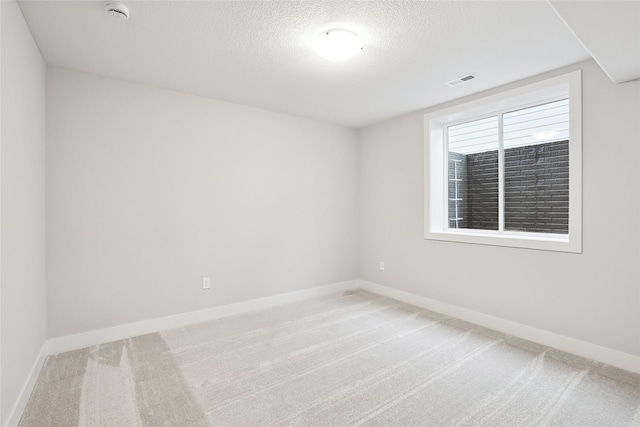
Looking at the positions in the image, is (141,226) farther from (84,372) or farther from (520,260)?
(520,260)

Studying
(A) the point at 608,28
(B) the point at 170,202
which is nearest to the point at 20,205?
(B) the point at 170,202

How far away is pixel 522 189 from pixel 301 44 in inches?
102

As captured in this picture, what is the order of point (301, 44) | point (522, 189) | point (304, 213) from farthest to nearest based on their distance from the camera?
1. point (304, 213)
2. point (522, 189)
3. point (301, 44)

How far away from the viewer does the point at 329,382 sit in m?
2.17

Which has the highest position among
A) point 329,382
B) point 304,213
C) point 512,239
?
point 304,213

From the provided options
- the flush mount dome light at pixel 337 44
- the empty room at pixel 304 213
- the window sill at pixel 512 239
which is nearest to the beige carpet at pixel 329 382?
the empty room at pixel 304 213

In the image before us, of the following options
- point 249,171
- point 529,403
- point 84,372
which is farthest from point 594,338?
point 84,372

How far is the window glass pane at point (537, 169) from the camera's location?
2873 millimetres

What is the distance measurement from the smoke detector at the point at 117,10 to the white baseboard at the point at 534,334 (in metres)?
3.91

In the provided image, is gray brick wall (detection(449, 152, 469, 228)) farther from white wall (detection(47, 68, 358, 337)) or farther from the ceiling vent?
white wall (detection(47, 68, 358, 337))

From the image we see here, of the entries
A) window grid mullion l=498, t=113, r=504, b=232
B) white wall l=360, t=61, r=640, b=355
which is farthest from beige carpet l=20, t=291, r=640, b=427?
window grid mullion l=498, t=113, r=504, b=232

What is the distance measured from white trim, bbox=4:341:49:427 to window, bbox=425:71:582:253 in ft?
12.3

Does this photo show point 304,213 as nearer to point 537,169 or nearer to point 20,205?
point 537,169

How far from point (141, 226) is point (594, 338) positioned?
414 cm
